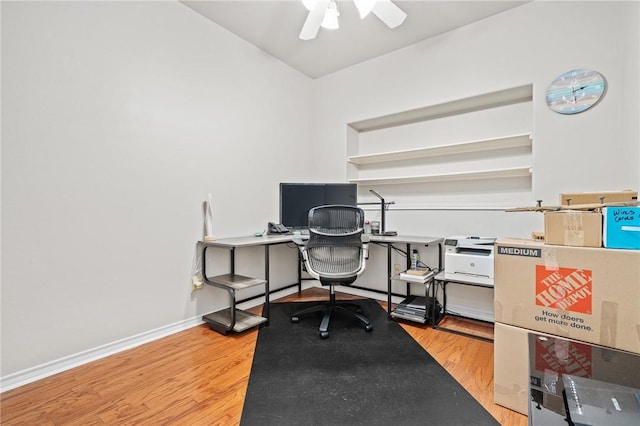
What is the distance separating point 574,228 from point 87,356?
2954 mm

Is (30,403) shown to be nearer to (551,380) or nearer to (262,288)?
(262,288)

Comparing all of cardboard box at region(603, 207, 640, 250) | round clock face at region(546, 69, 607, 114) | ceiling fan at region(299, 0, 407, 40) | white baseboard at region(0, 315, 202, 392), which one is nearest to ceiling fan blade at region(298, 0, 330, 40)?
ceiling fan at region(299, 0, 407, 40)

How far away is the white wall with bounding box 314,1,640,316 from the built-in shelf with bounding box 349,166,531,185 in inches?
7.5

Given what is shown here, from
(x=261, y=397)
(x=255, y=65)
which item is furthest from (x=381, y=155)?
(x=261, y=397)

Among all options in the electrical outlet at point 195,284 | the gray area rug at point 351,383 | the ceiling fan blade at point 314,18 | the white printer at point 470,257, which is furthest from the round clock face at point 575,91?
the electrical outlet at point 195,284

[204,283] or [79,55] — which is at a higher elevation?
[79,55]

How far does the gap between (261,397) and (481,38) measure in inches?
135

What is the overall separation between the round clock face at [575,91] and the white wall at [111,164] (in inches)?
109

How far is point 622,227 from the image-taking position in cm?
125

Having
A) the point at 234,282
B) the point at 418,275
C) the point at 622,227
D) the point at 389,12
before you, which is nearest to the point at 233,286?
the point at 234,282

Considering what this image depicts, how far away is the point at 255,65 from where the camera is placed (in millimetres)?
3213

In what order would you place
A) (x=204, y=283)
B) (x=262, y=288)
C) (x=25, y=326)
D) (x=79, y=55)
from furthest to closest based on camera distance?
1. (x=262, y=288)
2. (x=204, y=283)
3. (x=79, y=55)
4. (x=25, y=326)

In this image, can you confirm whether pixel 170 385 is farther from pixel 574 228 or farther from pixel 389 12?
pixel 389 12

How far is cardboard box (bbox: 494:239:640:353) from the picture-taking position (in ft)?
4.00
